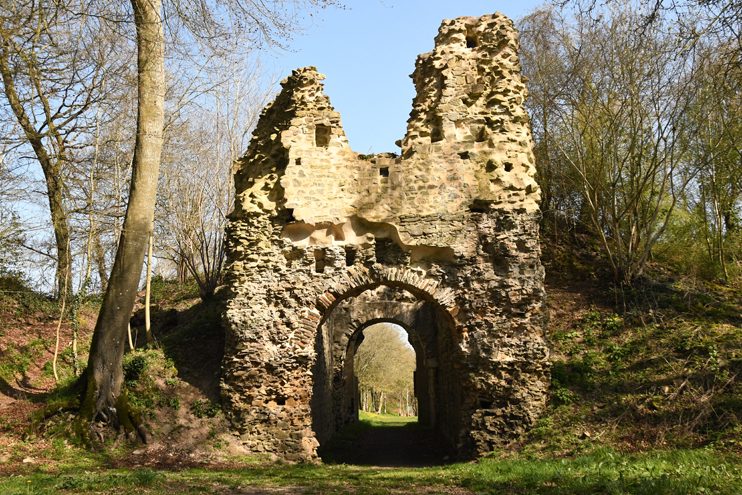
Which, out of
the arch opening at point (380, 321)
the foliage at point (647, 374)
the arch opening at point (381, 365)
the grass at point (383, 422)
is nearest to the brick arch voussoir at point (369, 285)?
the foliage at point (647, 374)

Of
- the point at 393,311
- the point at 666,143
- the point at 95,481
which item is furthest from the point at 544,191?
the point at 95,481

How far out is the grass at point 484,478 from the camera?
6688 mm

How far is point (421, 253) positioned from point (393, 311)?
759 centimetres

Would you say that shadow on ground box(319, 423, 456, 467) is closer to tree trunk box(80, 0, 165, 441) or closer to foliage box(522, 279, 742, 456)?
foliage box(522, 279, 742, 456)

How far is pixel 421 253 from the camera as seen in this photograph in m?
11.3

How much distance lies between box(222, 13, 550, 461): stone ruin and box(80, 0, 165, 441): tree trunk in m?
1.84

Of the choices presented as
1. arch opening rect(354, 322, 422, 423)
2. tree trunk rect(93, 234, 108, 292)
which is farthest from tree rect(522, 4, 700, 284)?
arch opening rect(354, 322, 422, 423)

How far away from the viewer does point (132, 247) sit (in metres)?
10.1

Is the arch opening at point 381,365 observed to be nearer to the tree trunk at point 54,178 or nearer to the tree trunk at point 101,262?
the tree trunk at point 101,262

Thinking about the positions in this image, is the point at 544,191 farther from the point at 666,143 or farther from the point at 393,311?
the point at 393,311

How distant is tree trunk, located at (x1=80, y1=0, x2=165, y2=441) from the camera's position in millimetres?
9930

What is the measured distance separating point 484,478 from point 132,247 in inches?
263

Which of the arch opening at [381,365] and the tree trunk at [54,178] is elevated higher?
the tree trunk at [54,178]

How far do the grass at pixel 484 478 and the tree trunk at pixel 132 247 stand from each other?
1.62 metres
